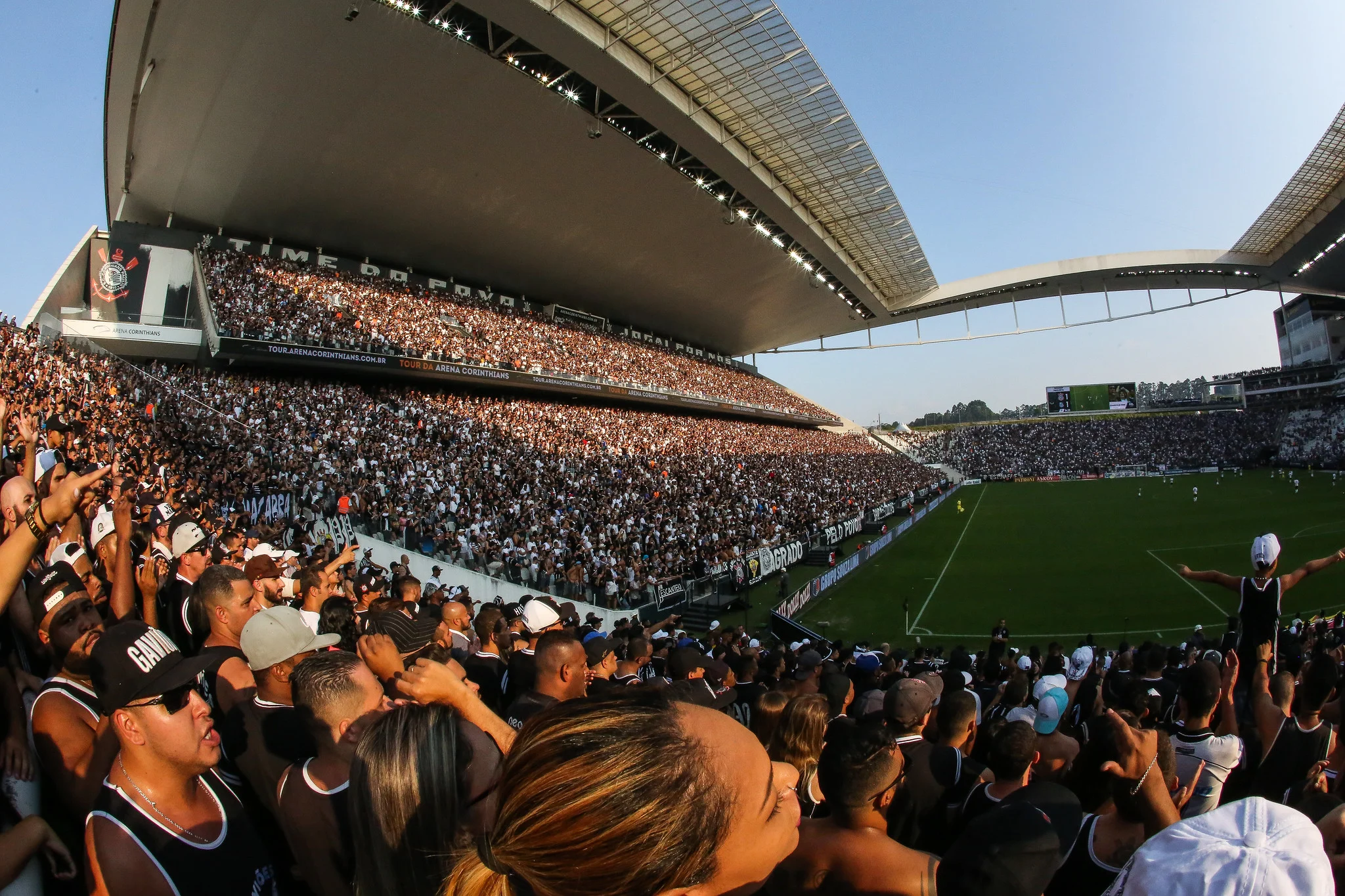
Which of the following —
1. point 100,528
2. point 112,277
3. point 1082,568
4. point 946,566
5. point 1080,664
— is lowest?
point 1082,568

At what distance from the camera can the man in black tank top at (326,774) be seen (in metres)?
2.47

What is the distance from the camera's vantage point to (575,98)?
23281 millimetres

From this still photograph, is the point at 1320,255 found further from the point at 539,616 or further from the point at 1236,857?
the point at 1236,857

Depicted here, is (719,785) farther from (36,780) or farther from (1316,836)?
(36,780)

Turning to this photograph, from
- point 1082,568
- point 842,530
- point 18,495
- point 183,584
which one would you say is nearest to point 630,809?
point 18,495

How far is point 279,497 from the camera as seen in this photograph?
1653 cm

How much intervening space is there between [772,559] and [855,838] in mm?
22882

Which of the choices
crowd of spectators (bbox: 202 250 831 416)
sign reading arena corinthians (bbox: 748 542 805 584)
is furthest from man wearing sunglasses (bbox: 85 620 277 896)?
crowd of spectators (bbox: 202 250 831 416)

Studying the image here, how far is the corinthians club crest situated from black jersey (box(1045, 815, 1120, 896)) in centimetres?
3328

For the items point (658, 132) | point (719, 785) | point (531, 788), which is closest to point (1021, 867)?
point (719, 785)

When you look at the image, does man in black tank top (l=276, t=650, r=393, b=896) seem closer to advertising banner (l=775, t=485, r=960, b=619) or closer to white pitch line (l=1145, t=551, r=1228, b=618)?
advertising banner (l=775, t=485, r=960, b=619)

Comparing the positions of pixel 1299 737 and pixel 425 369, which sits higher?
pixel 425 369

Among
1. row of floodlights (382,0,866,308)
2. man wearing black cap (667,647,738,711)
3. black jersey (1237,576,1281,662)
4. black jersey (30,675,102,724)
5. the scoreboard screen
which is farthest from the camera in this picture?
the scoreboard screen

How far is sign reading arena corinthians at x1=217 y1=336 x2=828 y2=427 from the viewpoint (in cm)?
2438
